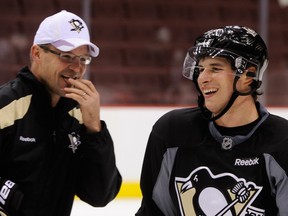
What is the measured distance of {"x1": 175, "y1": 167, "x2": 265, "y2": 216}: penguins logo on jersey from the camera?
181 centimetres

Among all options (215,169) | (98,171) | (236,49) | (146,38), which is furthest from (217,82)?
(146,38)

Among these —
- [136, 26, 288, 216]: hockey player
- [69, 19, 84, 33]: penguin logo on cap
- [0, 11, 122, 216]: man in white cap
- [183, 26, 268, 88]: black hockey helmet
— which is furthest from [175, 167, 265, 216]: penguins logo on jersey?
[69, 19, 84, 33]: penguin logo on cap

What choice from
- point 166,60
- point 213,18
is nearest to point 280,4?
point 213,18

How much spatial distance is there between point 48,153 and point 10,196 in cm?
19

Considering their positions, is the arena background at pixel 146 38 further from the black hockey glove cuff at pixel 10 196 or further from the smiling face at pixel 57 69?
the black hockey glove cuff at pixel 10 196

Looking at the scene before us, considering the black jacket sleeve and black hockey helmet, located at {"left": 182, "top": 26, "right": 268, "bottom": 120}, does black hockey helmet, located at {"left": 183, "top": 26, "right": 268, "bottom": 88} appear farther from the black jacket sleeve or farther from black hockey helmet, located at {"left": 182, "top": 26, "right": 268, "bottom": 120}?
the black jacket sleeve

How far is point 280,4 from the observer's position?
7.80 m

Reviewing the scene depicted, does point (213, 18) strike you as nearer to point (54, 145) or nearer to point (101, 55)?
point (101, 55)

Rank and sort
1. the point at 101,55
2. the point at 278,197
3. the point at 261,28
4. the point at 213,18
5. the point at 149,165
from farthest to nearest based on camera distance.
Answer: the point at 213,18 < the point at 101,55 < the point at 261,28 < the point at 149,165 < the point at 278,197

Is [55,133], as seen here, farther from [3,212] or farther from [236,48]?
[236,48]

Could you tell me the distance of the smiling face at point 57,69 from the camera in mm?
2217

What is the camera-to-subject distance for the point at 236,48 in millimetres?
1863

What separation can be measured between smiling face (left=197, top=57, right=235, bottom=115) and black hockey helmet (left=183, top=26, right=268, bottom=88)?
2cm

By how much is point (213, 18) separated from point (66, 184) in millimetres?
5531
